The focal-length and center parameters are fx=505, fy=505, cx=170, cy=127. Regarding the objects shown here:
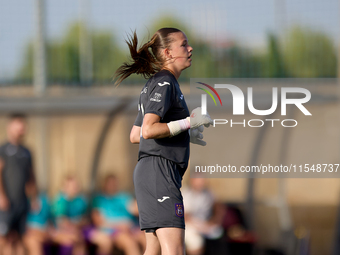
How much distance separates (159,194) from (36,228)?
428cm

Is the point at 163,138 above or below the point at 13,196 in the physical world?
above

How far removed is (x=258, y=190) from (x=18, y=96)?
3.86 metres

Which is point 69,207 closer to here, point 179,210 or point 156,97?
point 179,210

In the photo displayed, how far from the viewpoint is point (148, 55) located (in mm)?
3209

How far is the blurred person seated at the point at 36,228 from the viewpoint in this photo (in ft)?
22.1

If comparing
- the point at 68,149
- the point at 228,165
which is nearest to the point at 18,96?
the point at 68,149

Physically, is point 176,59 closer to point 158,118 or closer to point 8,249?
point 158,118

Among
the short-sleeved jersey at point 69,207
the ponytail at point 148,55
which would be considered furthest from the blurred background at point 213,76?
the ponytail at point 148,55

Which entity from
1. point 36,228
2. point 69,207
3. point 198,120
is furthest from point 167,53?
point 36,228

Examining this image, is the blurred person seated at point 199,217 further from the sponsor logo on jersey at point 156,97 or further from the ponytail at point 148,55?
the sponsor logo on jersey at point 156,97

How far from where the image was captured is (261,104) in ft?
23.5

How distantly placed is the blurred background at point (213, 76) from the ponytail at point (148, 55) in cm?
421

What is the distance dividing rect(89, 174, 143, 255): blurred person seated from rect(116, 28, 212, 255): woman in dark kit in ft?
12.6

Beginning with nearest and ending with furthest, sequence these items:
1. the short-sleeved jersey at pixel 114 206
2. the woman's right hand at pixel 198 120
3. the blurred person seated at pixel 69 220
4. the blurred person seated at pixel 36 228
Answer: the woman's right hand at pixel 198 120, the blurred person seated at pixel 36 228, the blurred person seated at pixel 69 220, the short-sleeved jersey at pixel 114 206
